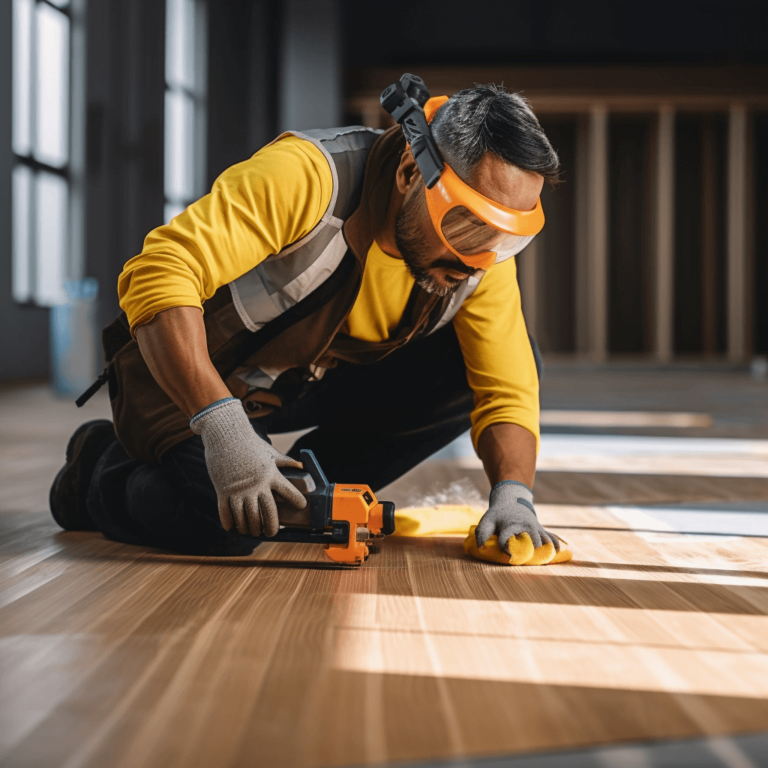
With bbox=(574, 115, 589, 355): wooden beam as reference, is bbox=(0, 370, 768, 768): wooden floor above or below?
below

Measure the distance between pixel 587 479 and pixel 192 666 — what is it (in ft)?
5.73

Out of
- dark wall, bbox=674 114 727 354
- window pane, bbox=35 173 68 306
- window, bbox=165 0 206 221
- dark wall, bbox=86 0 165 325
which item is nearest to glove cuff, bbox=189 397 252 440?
window pane, bbox=35 173 68 306

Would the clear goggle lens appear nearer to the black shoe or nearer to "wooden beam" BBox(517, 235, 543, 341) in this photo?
the black shoe

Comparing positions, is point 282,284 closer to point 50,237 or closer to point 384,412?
point 384,412

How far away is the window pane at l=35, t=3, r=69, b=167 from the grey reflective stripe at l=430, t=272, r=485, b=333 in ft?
18.5

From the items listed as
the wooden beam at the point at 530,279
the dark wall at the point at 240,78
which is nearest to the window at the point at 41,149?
the dark wall at the point at 240,78

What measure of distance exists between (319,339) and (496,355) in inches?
14.4

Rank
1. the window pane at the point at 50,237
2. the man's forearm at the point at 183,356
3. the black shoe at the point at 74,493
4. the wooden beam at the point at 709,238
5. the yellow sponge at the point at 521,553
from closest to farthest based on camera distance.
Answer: the man's forearm at the point at 183,356, the yellow sponge at the point at 521,553, the black shoe at the point at 74,493, the window pane at the point at 50,237, the wooden beam at the point at 709,238

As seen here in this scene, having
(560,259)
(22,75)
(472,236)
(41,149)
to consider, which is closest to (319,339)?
(472,236)

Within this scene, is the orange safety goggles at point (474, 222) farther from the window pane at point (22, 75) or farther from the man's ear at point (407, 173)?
the window pane at point (22, 75)

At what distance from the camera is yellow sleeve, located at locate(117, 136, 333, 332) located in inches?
51.8

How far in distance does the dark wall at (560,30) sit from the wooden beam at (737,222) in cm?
110

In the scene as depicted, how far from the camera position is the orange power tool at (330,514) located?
1362 mm

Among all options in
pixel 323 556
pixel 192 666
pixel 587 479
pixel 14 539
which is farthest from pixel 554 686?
pixel 587 479
